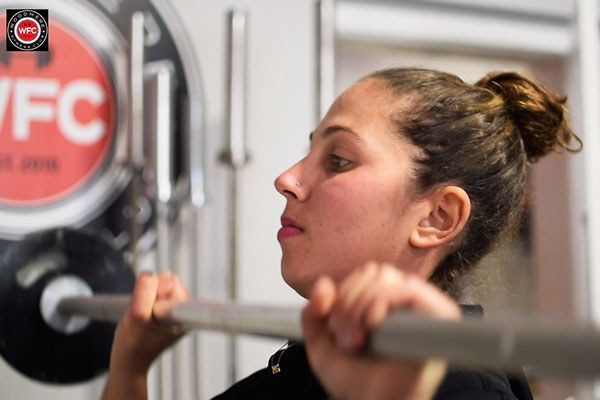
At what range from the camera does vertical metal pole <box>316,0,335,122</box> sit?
1303 millimetres

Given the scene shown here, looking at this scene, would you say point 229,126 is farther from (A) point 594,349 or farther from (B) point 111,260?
(A) point 594,349

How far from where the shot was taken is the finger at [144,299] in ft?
2.61

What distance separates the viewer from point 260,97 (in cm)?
128

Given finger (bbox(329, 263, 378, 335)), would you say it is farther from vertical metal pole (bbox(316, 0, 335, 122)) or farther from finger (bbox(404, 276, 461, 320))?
vertical metal pole (bbox(316, 0, 335, 122))

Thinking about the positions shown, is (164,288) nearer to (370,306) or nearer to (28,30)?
→ (370,306)

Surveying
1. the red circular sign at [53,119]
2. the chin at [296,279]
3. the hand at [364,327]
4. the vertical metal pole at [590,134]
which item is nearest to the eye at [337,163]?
the chin at [296,279]

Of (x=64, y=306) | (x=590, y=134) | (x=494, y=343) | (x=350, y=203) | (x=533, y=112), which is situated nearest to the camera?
(x=494, y=343)

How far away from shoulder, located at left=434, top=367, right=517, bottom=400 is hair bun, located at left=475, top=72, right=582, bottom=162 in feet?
1.17

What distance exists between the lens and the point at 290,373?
84cm

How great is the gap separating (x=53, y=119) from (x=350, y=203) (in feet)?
1.78

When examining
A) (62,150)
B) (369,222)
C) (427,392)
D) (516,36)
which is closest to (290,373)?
(369,222)

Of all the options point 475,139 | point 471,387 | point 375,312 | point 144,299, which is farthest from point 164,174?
point 375,312

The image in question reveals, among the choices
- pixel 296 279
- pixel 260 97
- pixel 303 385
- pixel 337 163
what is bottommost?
pixel 303 385
